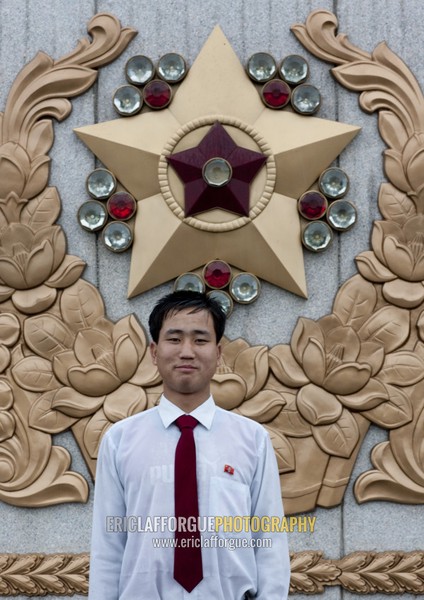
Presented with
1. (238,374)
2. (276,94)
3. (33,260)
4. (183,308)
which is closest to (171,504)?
(183,308)

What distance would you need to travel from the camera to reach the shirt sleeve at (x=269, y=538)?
2252 mm

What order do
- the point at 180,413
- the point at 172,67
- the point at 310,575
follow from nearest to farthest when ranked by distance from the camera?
the point at 180,413
the point at 310,575
the point at 172,67

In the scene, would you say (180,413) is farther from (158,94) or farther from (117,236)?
(158,94)

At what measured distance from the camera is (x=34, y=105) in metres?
3.74

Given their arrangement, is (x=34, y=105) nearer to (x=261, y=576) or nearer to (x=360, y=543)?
(x=360, y=543)

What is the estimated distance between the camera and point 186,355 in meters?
2.35

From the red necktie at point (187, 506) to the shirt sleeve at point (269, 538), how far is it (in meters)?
0.13

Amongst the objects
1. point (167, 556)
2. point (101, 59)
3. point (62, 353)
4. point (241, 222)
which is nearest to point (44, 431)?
point (62, 353)

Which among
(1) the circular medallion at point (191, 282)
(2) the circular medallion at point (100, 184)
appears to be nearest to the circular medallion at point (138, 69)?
(2) the circular medallion at point (100, 184)

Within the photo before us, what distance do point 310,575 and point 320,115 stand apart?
4.92ft

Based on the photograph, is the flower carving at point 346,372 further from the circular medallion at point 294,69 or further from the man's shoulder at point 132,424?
the man's shoulder at point 132,424

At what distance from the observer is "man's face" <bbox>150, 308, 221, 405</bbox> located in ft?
7.72

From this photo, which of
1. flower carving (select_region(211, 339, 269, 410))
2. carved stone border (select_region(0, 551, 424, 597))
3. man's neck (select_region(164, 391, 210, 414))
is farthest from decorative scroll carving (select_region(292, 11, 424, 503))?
man's neck (select_region(164, 391, 210, 414))

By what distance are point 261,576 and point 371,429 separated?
1.47 meters
